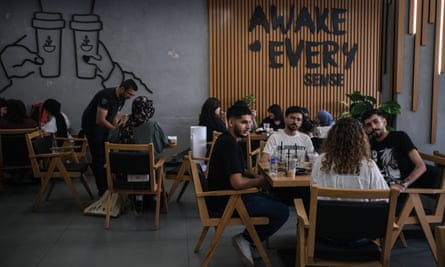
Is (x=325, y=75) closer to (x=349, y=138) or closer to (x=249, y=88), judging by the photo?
(x=249, y=88)

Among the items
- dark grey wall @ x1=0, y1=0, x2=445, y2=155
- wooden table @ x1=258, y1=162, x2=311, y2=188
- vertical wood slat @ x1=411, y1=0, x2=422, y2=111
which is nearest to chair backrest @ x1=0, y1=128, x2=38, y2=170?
dark grey wall @ x1=0, y1=0, x2=445, y2=155

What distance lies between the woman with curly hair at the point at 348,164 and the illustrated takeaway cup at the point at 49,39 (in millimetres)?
6675

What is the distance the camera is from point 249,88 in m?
8.56

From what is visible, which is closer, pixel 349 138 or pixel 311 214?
pixel 311 214

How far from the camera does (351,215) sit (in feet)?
7.67

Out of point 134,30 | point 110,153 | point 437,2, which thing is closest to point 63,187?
point 110,153

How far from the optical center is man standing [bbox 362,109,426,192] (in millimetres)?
3625

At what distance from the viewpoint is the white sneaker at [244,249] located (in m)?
3.38

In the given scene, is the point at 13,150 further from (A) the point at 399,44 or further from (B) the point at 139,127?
(A) the point at 399,44

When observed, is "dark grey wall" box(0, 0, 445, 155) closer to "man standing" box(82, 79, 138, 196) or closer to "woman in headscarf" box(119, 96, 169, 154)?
"man standing" box(82, 79, 138, 196)

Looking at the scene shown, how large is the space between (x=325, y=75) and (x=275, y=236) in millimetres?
5272

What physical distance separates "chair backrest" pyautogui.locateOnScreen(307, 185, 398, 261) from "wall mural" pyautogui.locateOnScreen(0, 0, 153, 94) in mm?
6565

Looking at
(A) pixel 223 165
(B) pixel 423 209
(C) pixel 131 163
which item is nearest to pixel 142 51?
(C) pixel 131 163

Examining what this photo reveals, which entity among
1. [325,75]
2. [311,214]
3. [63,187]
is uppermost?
[325,75]
